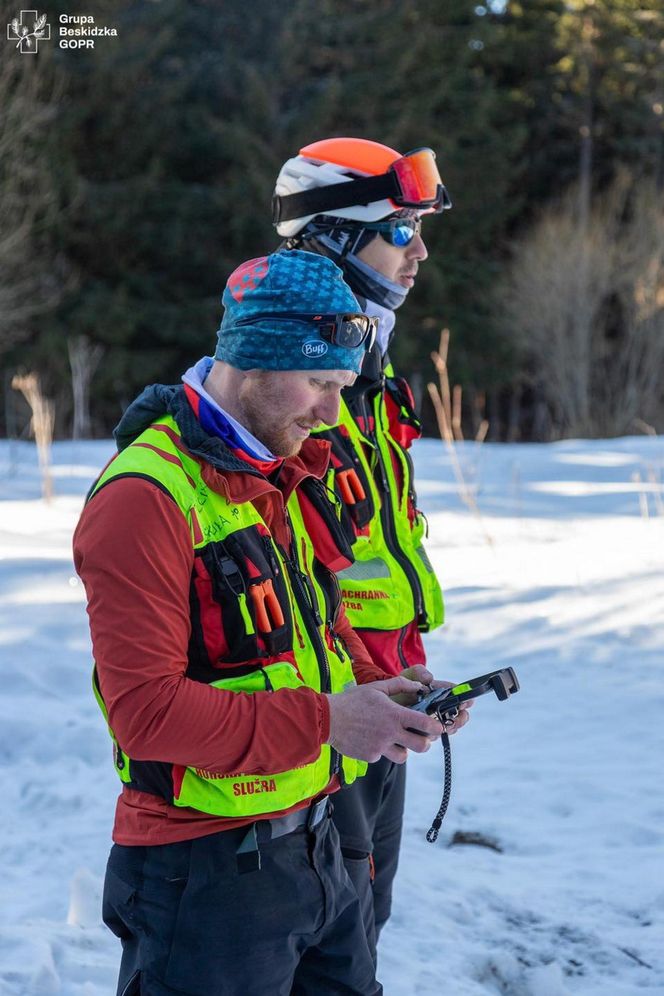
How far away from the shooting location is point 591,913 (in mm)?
3600

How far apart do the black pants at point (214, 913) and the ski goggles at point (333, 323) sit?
2.84 ft

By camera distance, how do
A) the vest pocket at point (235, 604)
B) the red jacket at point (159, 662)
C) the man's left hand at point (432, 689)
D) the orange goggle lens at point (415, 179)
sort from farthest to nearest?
the orange goggle lens at point (415, 179) < the man's left hand at point (432, 689) < the vest pocket at point (235, 604) < the red jacket at point (159, 662)

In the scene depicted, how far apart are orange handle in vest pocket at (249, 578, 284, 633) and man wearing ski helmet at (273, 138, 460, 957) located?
2.32 ft

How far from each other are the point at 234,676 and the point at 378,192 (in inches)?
56.6

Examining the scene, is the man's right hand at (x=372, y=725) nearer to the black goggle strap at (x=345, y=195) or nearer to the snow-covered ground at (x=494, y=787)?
the black goggle strap at (x=345, y=195)

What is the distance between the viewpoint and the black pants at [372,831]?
2309mm

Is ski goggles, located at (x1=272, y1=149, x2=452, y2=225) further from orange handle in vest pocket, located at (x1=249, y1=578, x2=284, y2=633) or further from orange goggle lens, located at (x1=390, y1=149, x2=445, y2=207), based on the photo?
orange handle in vest pocket, located at (x1=249, y1=578, x2=284, y2=633)

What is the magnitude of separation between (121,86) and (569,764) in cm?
2193

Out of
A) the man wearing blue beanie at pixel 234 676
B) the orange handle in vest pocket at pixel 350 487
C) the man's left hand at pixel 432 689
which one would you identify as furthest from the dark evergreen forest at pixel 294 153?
the man wearing blue beanie at pixel 234 676

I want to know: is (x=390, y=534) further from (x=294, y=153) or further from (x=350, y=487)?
(x=294, y=153)

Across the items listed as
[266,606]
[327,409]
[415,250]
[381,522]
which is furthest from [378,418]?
[266,606]

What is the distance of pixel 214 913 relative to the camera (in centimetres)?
177

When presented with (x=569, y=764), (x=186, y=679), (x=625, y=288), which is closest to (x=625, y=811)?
(x=569, y=764)

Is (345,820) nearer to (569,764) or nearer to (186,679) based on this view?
(186,679)
